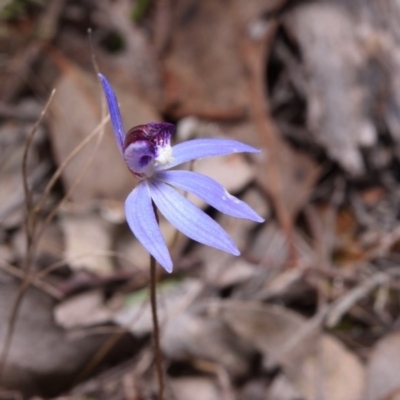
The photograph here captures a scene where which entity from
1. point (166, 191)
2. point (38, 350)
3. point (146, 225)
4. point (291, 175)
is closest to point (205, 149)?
point (166, 191)

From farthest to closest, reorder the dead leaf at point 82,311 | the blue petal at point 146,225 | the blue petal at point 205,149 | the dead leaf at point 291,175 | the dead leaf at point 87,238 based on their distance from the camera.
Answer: the dead leaf at point 291,175, the dead leaf at point 87,238, the dead leaf at point 82,311, the blue petal at point 205,149, the blue petal at point 146,225

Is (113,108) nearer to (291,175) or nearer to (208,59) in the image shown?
(291,175)

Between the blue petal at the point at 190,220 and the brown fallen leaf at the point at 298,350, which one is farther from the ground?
the blue petal at the point at 190,220

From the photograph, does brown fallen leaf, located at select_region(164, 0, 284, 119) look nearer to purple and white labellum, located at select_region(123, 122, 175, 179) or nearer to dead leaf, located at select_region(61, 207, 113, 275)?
dead leaf, located at select_region(61, 207, 113, 275)

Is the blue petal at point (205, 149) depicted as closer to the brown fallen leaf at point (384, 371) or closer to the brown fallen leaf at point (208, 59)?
the brown fallen leaf at point (384, 371)

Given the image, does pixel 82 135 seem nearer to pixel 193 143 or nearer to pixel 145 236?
pixel 193 143

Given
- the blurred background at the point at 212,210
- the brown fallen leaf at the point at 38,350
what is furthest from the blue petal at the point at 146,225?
the brown fallen leaf at the point at 38,350

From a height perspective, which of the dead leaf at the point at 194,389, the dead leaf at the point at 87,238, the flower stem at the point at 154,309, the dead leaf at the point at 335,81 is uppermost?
the flower stem at the point at 154,309

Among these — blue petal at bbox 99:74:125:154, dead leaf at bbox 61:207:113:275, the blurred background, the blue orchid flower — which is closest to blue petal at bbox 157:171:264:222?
the blue orchid flower
